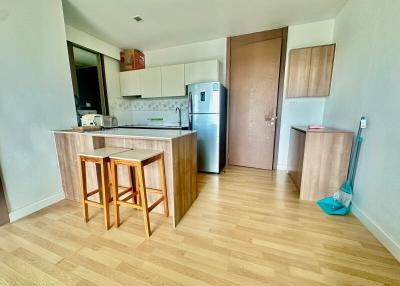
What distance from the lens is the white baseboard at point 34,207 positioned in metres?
1.76

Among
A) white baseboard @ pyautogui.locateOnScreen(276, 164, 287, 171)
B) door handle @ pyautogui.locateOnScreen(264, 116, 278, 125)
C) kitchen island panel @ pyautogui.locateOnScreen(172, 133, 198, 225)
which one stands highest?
door handle @ pyautogui.locateOnScreen(264, 116, 278, 125)

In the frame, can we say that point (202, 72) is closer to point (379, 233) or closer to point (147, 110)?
point (147, 110)

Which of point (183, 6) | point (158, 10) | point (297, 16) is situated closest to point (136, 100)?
point (158, 10)

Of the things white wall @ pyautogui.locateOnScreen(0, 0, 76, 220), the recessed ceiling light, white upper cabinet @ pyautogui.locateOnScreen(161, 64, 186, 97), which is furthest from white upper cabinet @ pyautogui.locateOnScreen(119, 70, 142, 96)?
white wall @ pyautogui.locateOnScreen(0, 0, 76, 220)

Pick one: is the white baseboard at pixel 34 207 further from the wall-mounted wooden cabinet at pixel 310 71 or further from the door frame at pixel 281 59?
the wall-mounted wooden cabinet at pixel 310 71

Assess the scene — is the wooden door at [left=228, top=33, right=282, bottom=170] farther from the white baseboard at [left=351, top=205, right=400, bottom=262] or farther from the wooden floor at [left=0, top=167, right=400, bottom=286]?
the white baseboard at [left=351, top=205, right=400, bottom=262]

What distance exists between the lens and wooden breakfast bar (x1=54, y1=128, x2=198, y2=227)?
1628 mm

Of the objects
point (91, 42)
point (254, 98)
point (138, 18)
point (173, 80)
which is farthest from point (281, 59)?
point (91, 42)

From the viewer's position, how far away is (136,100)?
404cm

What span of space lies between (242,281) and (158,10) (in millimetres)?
3143

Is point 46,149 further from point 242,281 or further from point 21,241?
point 242,281

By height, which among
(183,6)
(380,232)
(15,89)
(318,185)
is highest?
(183,6)

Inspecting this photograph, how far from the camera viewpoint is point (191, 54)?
3.48 meters

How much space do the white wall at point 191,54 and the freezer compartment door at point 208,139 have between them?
993 mm
